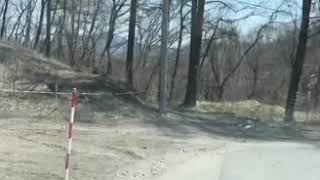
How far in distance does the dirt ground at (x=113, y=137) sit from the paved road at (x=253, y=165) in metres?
0.49

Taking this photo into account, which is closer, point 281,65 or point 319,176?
point 319,176

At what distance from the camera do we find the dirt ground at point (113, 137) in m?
14.4

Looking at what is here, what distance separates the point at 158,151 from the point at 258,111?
944 inches

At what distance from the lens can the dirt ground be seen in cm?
1441

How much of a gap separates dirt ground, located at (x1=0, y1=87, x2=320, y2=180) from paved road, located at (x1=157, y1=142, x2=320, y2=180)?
0.49 metres

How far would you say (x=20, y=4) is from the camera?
266ft

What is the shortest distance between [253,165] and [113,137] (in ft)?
21.6

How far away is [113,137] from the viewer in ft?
70.6

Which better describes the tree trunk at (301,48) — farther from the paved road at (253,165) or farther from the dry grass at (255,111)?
the paved road at (253,165)

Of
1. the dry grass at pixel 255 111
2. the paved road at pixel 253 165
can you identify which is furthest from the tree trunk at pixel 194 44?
the paved road at pixel 253 165

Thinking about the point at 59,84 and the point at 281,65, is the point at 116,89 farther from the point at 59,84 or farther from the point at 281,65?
the point at 281,65

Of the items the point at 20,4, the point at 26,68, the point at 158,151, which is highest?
the point at 20,4

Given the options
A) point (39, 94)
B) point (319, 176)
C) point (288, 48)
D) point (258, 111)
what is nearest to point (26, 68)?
point (39, 94)

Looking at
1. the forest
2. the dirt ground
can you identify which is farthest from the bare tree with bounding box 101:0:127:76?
the dirt ground
